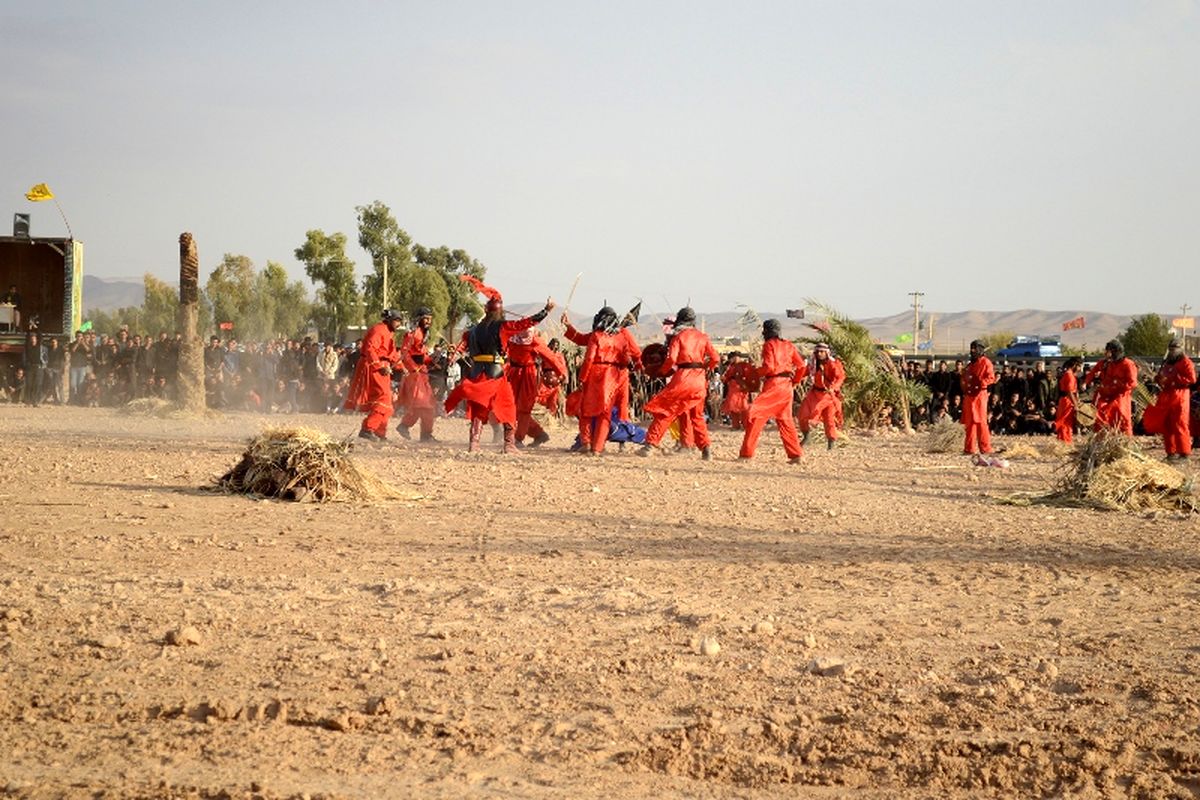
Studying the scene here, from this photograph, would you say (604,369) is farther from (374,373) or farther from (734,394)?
(734,394)

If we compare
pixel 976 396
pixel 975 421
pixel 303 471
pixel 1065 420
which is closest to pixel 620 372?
pixel 976 396

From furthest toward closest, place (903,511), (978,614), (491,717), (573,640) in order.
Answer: (903,511) < (978,614) < (573,640) < (491,717)

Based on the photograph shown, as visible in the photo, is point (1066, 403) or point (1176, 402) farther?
point (1066, 403)

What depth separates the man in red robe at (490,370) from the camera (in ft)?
57.2

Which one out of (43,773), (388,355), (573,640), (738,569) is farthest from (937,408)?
(43,773)

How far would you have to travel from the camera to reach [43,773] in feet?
15.4

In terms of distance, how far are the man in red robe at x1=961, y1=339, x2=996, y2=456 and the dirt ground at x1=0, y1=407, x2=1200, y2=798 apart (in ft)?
25.3

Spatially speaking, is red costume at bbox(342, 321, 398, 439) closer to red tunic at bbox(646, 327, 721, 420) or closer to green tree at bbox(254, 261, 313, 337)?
red tunic at bbox(646, 327, 721, 420)

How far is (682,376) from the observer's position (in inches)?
690

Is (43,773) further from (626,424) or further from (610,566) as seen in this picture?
(626,424)

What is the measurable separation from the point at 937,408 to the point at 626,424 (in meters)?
13.8

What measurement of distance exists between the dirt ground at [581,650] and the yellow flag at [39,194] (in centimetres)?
2133

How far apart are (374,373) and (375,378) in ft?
0.21

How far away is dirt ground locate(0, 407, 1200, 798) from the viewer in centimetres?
491
